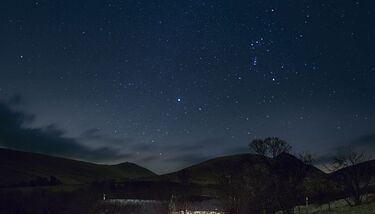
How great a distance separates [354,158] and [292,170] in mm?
14188

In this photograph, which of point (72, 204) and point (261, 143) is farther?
point (72, 204)

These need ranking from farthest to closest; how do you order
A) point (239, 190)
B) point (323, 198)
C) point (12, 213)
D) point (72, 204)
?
point (72, 204), point (12, 213), point (323, 198), point (239, 190)

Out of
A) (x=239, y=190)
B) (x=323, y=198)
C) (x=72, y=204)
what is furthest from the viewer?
(x=72, y=204)

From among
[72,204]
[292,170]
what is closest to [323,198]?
[292,170]

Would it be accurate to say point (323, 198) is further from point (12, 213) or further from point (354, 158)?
point (12, 213)

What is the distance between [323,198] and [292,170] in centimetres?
1542

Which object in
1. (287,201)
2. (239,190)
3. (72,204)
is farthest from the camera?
(72,204)

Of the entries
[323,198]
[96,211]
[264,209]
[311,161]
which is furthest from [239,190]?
[96,211]

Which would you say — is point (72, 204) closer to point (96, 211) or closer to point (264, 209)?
point (96, 211)

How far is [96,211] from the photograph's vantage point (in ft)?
436

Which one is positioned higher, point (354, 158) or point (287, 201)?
point (354, 158)

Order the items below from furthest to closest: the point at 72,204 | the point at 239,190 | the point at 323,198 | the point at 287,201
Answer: the point at 72,204 → the point at 323,198 → the point at 239,190 → the point at 287,201

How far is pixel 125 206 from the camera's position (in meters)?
130

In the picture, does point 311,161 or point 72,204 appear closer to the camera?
point 311,161
